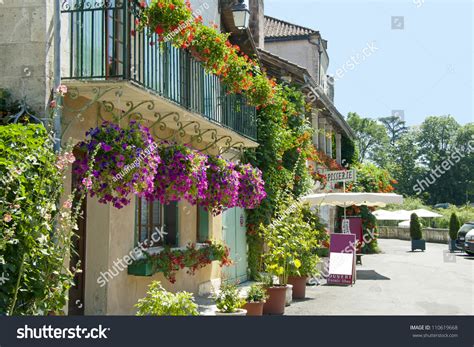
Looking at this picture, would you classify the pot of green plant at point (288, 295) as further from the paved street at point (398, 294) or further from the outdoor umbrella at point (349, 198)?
the outdoor umbrella at point (349, 198)

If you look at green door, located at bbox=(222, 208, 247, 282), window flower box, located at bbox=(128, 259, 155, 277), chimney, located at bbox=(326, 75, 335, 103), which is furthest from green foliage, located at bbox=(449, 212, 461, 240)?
window flower box, located at bbox=(128, 259, 155, 277)

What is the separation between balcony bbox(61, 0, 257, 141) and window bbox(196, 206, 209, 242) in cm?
186

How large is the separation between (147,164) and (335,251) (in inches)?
388

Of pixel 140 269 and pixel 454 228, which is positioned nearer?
pixel 140 269

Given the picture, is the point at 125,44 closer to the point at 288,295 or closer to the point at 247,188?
the point at 247,188

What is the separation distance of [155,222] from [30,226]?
5101 mm

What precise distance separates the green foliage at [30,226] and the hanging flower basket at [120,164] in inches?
27.4

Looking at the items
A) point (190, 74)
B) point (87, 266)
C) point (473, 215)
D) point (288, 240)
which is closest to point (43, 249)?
point (87, 266)

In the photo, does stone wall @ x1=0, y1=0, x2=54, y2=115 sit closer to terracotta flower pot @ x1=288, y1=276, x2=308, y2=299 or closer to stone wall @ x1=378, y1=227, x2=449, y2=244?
terracotta flower pot @ x1=288, y1=276, x2=308, y2=299

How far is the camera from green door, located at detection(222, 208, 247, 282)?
1411cm

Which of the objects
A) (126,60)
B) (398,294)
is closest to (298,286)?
(398,294)

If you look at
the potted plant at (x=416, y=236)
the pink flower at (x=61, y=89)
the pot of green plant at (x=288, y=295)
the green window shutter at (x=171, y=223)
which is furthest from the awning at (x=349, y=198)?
the potted plant at (x=416, y=236)

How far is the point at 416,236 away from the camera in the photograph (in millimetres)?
34219

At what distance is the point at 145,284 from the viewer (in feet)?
30.7
